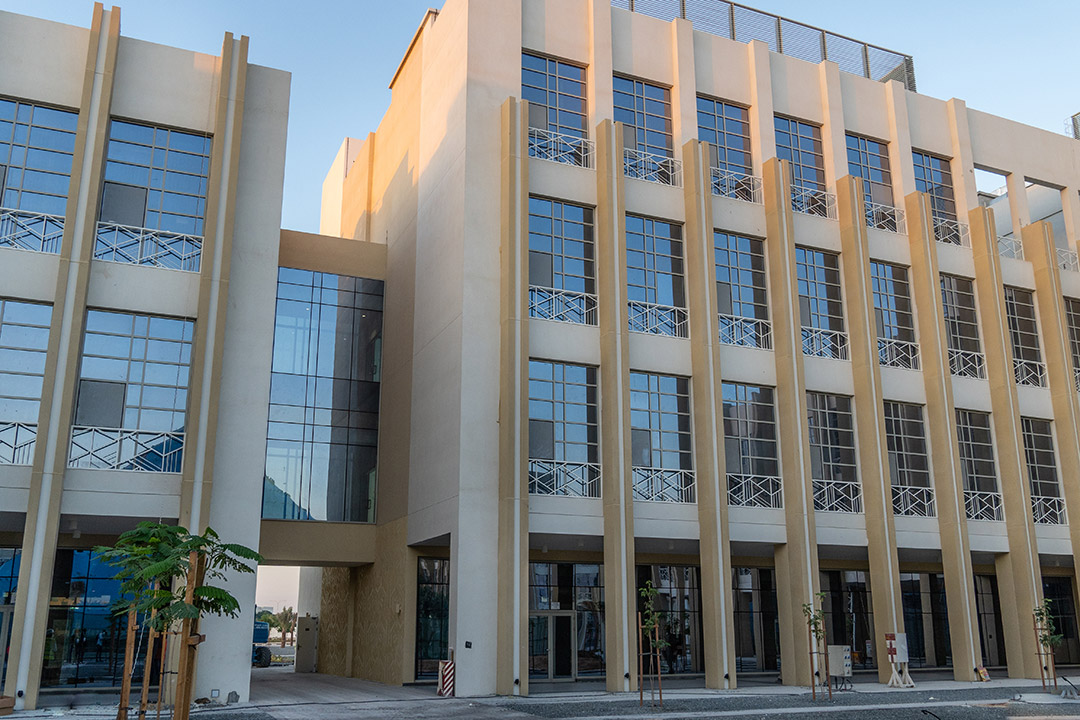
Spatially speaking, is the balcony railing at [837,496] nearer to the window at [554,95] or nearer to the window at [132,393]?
the window at [554,95]

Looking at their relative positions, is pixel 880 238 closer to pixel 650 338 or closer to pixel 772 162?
pixel 772 162

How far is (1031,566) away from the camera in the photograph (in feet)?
96.2

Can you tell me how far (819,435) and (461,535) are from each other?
38.3 ft

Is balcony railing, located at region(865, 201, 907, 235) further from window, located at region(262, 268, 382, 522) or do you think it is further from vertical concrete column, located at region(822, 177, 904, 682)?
window, located at region(262, 268, 382, 522)

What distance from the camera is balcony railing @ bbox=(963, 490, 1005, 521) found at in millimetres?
29891

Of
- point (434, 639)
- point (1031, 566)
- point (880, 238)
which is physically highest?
point (880, 238)

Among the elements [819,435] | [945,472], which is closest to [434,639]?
[819,435]

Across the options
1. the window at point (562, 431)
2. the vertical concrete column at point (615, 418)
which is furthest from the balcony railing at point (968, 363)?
the window at point (562, 431)

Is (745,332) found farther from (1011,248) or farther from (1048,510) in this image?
(1011,248)

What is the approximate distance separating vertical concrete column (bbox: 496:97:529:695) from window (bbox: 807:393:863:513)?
927 centimetres

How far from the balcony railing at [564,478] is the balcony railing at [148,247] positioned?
395 inches

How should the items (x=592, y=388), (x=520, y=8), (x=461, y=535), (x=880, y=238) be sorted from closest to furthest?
(x=461, y=535) < (x=592, y=388) < (x=520, y=8) < (x=880, y=238)

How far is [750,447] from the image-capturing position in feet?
89.7

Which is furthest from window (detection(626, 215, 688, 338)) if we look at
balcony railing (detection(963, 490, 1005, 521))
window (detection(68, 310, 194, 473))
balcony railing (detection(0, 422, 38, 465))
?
balcony railing (detection(0, 422, 38, 465))
